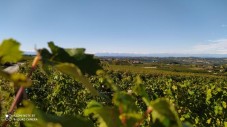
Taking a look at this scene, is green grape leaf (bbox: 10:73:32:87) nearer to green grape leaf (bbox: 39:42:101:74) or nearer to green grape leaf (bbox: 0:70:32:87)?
green grape leaf (bbox: 0:70:32:87)

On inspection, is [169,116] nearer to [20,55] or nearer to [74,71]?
[74,71]

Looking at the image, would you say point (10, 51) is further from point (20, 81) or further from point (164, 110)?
point (164, 110)

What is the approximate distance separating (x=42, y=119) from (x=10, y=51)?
191 mm

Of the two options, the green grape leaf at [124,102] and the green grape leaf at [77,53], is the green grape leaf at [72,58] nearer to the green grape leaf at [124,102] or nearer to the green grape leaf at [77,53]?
the green grape leaf at [77,53]

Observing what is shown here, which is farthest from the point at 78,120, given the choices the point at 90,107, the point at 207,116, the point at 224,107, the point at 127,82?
the point at 127,82

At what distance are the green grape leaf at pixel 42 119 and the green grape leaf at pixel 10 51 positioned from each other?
0.44 feet

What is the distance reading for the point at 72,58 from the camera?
736 mm

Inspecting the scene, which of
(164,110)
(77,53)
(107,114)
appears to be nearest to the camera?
(164,110)

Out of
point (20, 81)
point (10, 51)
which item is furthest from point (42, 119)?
point (10, 51)

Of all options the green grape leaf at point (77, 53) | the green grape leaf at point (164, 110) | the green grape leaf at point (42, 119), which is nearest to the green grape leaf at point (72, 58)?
the green grape leaf at point (77, 53)

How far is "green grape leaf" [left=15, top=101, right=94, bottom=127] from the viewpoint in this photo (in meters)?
0.49

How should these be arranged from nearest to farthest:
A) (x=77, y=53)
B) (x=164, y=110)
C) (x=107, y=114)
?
1. (x=164, y=110)
2. (x=107, y=114)
3. (x=77, y=53)

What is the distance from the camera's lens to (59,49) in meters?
0.72

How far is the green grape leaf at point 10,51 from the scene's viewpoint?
631 millimetres
